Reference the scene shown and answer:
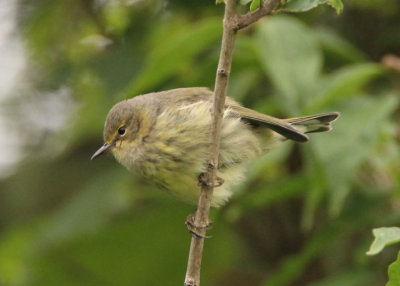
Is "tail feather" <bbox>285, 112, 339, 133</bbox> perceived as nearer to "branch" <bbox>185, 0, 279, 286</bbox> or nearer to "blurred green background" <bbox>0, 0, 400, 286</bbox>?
"blurred green background" <bbox>0, 0, 400, 286</bbox>

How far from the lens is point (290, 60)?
338 centimetres

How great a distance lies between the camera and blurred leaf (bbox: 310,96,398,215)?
307 cm

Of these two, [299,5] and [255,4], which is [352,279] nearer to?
[299,5]

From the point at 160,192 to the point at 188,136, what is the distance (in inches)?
42.6

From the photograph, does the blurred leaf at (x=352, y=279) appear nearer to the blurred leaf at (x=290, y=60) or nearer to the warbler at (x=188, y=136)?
the warbler at (x=188, y=136)

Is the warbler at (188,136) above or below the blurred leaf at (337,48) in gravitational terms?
below

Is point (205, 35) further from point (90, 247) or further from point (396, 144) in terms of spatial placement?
point (90, 247)

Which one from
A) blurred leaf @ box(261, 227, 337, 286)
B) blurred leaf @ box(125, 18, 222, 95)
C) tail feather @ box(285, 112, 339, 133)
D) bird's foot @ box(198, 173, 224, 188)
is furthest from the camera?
blurred leaf @ box(125, 18, 222, 95)

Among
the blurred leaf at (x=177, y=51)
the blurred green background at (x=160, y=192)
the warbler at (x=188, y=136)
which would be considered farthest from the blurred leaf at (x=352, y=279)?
the blurred leaf at (x=177, y=51)

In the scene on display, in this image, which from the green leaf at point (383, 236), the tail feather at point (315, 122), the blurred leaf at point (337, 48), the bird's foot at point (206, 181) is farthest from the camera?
the blurred leaf at point (337, 48)

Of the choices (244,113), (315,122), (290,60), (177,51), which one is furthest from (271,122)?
(177,51)

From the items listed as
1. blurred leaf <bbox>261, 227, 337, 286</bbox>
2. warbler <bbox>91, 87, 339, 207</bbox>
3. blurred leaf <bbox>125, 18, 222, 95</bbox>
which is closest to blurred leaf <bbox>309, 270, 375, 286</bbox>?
blurred leaf <bbox>261, 227, 337, 286</bbox>

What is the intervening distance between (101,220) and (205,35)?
1.14m

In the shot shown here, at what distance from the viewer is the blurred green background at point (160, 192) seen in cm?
340
